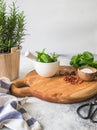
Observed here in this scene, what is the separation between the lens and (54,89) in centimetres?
76

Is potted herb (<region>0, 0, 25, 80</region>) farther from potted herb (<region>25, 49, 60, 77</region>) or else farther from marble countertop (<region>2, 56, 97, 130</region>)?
marble countertop (<region>2, 56, 97, 130</region>)

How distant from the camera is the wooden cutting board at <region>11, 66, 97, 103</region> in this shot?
72 cm

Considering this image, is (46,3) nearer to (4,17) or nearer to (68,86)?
(4,17)

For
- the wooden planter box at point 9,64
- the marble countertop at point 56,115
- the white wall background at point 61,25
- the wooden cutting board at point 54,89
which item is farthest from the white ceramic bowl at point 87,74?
the white wall background at point 61,25

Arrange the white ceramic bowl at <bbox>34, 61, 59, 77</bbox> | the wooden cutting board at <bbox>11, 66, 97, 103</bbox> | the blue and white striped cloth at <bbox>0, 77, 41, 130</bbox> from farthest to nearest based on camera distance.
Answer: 1. the white ceramic bowl at <bbox>34, 61, 59, 77</bbox>
2. the wooden cutting board at <bbox>11, 66, 97, 103</bbox>
3. the blue and white striped cloth at <bbox>0, 77, 41, 130</bbox>

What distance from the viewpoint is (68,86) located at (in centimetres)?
78

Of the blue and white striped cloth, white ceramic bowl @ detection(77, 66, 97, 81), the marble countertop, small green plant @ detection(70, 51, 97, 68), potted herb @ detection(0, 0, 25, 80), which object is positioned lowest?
the marble countertop

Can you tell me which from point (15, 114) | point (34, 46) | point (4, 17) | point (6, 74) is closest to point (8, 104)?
point (15, 114)

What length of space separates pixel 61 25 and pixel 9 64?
0.51 metres

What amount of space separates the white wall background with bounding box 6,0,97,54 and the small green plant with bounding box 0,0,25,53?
398 mm

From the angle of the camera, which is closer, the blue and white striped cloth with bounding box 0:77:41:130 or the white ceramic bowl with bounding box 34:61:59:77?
the blue and white striped cloth with bounding box 0:77:41:130

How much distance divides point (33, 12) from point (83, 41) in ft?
1.07

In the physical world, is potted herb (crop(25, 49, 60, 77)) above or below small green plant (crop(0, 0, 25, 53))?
below

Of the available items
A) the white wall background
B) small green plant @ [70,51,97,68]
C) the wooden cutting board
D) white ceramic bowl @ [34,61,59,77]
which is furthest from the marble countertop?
the white wall background
